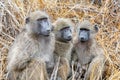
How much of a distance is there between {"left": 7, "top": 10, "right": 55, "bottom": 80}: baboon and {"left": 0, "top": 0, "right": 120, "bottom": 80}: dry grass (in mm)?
538

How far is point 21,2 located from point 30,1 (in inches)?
5.8

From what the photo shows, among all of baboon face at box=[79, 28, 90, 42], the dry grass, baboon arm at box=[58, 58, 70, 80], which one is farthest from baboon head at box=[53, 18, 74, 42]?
the dry grass

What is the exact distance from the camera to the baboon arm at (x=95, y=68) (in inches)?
245

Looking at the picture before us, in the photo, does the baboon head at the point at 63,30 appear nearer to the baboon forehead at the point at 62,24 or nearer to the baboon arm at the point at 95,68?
the baboon forehead at the point at 62,24

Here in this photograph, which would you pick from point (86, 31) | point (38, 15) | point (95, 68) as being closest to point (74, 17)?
point (86, 31)

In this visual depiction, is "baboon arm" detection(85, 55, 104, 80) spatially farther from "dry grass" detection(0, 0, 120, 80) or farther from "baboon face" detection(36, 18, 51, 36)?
"baboon face" detection(36, 18, 51, 36)

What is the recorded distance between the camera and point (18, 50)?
5.85m

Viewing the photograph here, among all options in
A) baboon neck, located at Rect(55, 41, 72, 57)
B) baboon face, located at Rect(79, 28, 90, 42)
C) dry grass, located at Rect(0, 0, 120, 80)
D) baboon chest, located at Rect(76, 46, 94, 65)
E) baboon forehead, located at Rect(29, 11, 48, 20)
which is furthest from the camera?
dry grass, located at Rect(0, 0, 120, 80)

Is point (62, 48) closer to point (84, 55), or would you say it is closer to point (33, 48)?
point (84, 55)

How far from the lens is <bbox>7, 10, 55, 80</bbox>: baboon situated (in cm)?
581

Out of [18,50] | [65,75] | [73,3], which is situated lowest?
[65,75]

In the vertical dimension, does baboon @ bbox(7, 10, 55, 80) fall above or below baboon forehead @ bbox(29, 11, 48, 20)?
below

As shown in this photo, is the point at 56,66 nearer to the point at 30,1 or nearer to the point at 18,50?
the point at 18,50

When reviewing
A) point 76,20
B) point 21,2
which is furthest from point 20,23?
point 76,20
